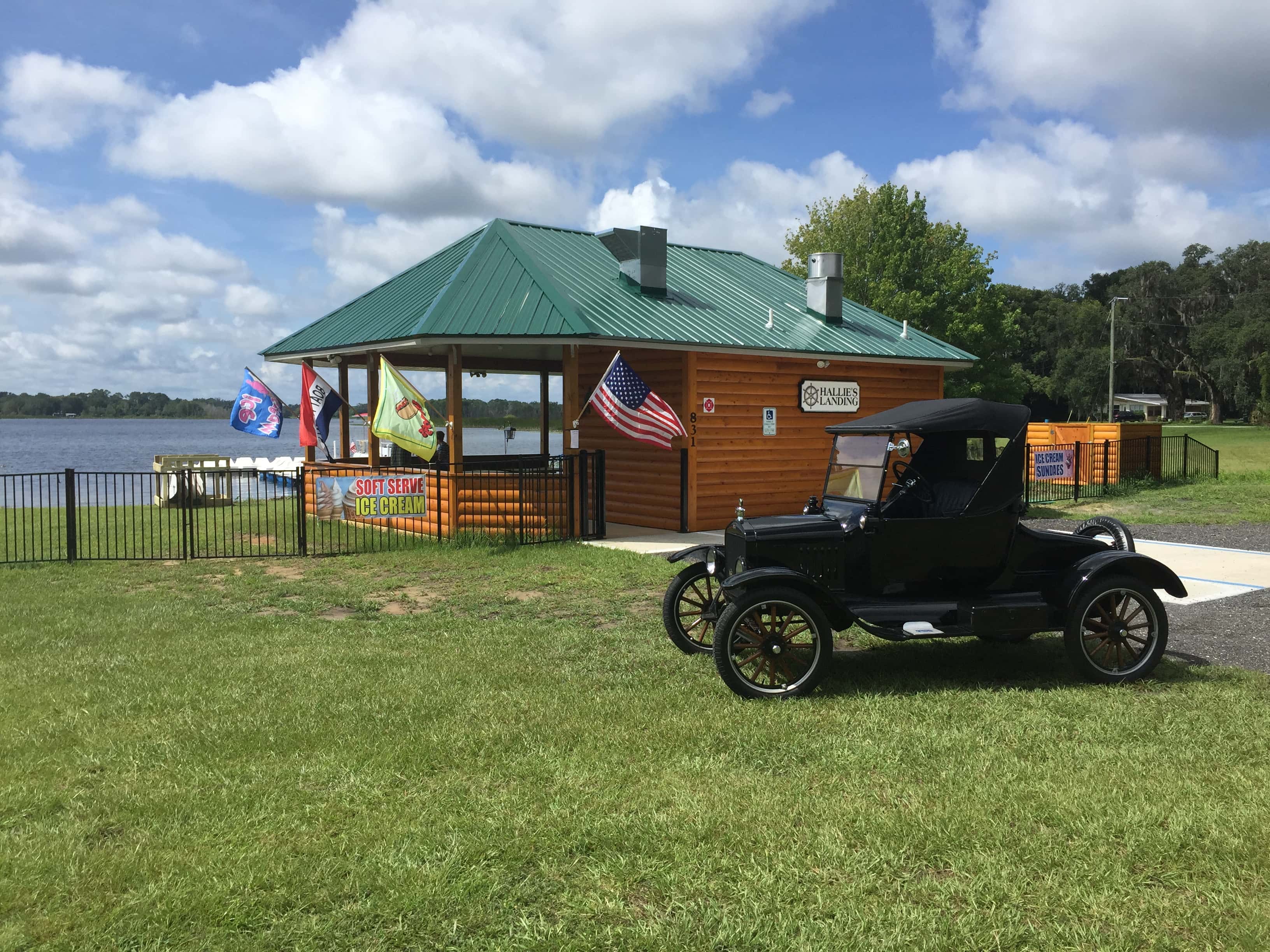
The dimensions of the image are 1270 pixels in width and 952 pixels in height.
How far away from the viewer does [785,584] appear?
20.7 feet

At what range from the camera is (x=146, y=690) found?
20.8ft

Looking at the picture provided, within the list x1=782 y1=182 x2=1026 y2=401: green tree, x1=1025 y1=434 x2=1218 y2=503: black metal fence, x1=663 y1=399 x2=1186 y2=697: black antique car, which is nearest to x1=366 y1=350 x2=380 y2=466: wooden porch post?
x1=663 y1=399 x2=1186 y2=697: black antique car

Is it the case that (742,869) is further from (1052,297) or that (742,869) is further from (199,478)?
(1052,297)

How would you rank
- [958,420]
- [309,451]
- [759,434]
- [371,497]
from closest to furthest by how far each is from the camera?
[958,420]
[371,497]
[759,434]
[309,451]

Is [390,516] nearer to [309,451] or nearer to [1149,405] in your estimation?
[309,451]

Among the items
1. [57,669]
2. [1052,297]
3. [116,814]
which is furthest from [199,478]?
[1052,297]

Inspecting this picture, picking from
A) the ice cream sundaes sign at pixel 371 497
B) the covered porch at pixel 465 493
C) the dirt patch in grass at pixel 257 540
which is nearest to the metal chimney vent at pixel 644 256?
the covered porch at pixel 465 493

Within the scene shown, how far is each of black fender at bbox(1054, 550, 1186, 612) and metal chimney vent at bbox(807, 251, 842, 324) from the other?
42.9 ft

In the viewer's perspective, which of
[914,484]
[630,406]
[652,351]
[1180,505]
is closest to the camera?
[914,484]

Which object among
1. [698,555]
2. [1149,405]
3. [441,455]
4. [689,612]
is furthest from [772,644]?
[1149,405]

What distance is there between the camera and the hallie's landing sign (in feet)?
57.3

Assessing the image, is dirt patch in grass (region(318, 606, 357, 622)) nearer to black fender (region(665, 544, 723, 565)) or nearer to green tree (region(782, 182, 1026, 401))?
black fender (region(665, 544, 723, 565))

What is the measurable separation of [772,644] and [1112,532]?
132 inches

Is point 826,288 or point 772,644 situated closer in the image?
→ point 772,644
